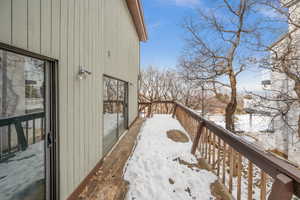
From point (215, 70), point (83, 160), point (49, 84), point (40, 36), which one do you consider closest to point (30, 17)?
point (40, 36)

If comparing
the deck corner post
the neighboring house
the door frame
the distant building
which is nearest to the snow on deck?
the door frame

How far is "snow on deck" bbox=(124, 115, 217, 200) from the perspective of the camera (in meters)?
2.43

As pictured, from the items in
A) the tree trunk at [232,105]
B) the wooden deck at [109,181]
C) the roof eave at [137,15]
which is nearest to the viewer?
the wooden deck at [109,181]

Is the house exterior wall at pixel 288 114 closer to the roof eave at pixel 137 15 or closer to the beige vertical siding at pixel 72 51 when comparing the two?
the roof eave at pixel 137 15

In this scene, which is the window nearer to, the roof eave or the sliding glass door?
the sliding glass door

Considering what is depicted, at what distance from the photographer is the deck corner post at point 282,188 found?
1.21 m

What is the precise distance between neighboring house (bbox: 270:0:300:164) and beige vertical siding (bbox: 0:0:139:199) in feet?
23.8

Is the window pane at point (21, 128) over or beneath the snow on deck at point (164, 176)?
over

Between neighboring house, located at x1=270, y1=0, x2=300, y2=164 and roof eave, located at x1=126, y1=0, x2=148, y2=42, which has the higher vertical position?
roof eave, located at x1=126, y1=0, x2=148, y2=42

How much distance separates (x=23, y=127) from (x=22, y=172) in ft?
1.65

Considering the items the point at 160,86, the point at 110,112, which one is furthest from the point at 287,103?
the point at 160,86

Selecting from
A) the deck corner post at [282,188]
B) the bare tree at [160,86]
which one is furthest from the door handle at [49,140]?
the bare tree at [160,86]

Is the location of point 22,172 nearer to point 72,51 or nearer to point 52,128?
point 52,128

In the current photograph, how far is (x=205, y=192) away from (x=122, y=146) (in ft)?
8.69
